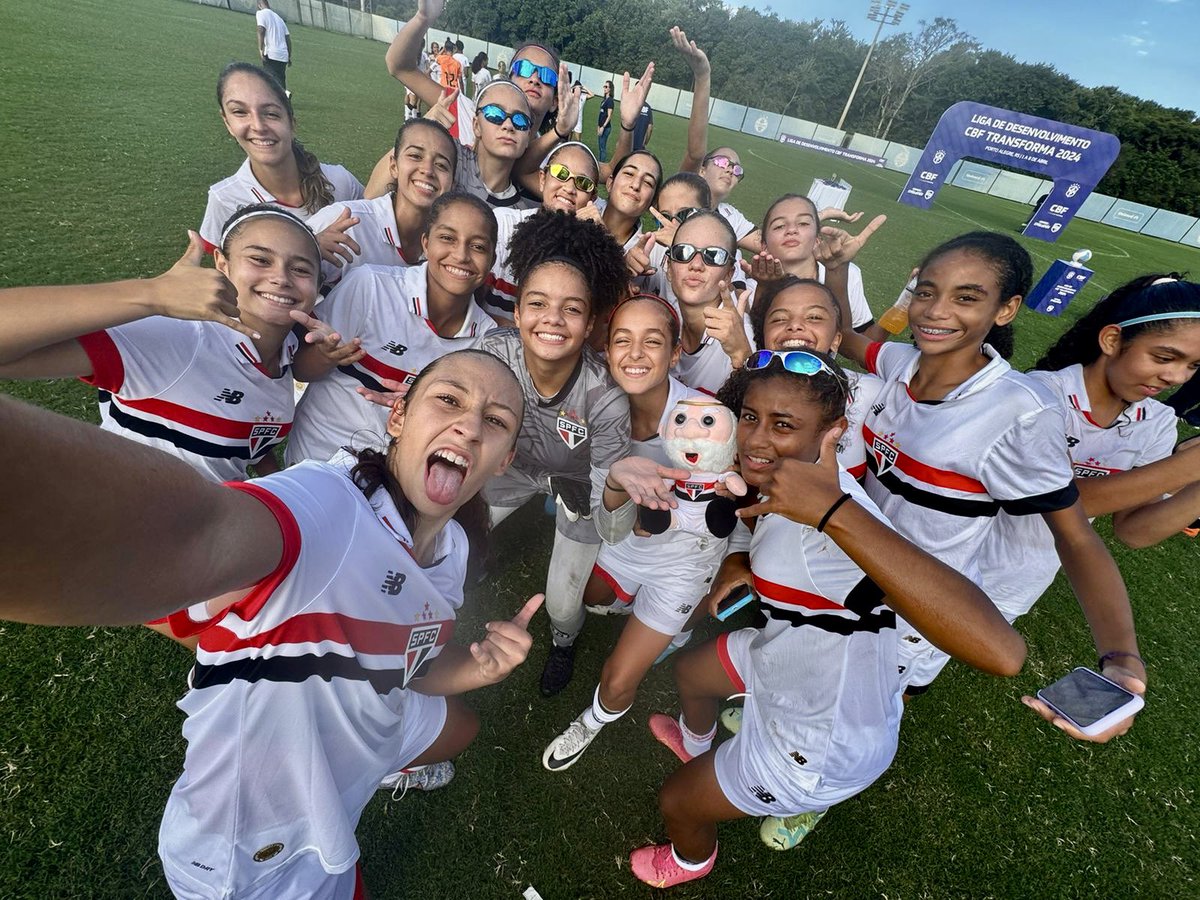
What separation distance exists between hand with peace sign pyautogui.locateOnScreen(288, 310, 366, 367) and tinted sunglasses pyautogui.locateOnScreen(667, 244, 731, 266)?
7.30ft

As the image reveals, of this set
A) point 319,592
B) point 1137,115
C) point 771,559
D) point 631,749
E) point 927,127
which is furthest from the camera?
point 927,127

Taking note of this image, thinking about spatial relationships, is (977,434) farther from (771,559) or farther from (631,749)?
(631,749)

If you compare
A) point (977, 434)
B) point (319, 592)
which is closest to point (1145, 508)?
point (977, 434)

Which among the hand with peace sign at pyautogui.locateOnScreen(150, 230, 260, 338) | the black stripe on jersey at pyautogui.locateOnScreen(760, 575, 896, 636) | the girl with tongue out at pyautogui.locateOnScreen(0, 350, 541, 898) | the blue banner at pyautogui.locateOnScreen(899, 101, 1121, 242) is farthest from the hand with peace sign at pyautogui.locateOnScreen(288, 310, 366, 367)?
the blue banner at pyautogui.locateOnScreen(899, 101, 1121, 242)

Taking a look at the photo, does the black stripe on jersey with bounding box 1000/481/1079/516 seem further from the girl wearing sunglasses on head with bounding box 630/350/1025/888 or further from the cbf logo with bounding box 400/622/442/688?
the cbf logo with bounding box 400/622/442/688

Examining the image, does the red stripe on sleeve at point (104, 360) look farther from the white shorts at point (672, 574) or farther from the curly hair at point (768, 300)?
the curly hair at point (768, 300)

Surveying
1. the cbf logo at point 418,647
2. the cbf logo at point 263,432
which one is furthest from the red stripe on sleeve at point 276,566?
the cbf logo at point 263,432

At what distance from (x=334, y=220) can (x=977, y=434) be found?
416 cm

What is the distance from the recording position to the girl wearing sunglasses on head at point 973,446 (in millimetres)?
2322

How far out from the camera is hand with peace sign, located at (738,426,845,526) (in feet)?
6.28

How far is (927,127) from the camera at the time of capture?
51.0 metres

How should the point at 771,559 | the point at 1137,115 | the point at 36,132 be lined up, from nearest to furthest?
1. the point at 771,559
2. the point at 36,132
3. the point at 1137,115

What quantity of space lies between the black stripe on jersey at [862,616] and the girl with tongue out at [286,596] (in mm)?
1262

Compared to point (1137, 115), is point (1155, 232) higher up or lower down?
lower down
